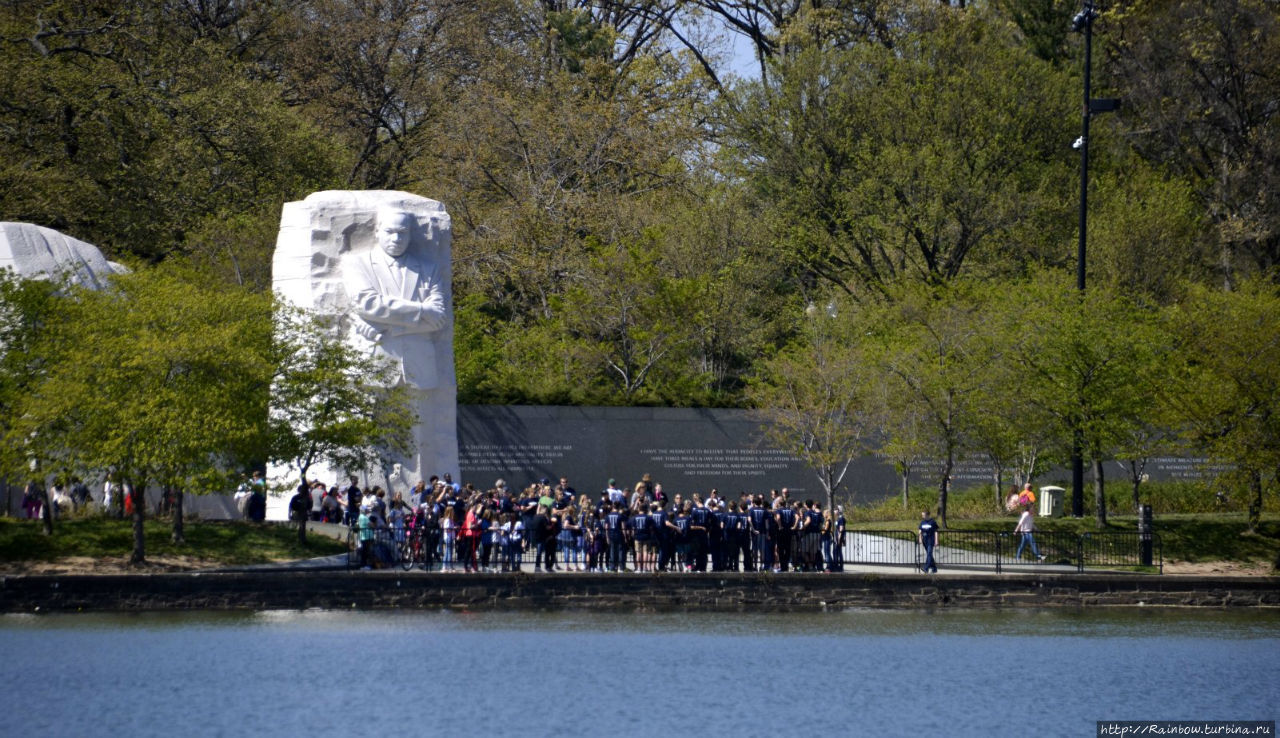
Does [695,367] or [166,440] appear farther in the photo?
[695,367]

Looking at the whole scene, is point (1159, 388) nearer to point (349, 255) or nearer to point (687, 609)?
point (687, 609)

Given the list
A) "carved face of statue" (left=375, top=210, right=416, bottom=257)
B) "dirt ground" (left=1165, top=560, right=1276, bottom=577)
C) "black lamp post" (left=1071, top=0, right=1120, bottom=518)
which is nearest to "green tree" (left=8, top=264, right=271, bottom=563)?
"carved face of statue" (left=375, top=210, right=416, bottom=257)

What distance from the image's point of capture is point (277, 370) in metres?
30.7

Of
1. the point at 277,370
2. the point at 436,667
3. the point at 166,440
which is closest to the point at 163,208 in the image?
the point at 277,370

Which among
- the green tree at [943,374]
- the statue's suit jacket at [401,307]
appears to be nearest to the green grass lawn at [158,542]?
the statue's suit jacket at [401,307]

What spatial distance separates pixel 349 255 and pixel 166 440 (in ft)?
30.2

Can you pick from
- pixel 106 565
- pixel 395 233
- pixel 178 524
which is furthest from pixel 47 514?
pixel 395 233

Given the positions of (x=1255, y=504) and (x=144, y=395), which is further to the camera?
(x=1255, y=504)

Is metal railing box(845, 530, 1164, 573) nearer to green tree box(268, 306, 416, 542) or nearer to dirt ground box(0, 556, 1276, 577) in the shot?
green tree box(268, 306, 416, 542)

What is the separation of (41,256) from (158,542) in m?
7.52

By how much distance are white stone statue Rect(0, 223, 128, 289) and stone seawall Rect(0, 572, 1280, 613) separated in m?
8.27

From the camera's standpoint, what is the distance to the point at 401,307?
34.4m

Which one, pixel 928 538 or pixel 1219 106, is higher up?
pixel 1219 106

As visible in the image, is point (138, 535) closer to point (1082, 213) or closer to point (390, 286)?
point (390, 286)
